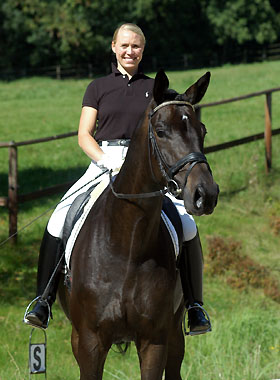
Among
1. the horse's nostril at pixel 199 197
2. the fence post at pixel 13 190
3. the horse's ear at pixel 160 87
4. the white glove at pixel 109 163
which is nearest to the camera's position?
the horse's nostril at pixel 199 197

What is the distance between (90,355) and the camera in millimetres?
4465

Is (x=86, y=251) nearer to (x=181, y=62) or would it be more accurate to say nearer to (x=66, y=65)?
(x=66, y=65)

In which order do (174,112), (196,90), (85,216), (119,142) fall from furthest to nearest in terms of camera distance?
(119,142), (85,216), (196,90), (174,112)

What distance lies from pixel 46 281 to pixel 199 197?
2.01m

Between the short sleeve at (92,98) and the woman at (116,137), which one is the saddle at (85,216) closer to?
the woman at (116,137)

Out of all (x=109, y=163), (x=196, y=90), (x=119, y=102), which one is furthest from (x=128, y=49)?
(x=196, y=90)

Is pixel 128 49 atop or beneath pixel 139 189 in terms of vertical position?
atop

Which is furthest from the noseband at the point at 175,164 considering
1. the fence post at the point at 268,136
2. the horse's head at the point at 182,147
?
the fence post at the point at 268,136

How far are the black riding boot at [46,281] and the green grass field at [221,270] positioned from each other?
50.7 inches

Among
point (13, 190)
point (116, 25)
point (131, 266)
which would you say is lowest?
point (13, 190)

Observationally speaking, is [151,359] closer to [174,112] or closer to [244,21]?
[174,112]

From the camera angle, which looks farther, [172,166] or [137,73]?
[137,73]

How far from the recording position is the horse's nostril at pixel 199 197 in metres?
3.62

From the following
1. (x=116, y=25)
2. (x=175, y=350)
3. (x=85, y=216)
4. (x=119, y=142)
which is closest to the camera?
(x=85, y=216)
